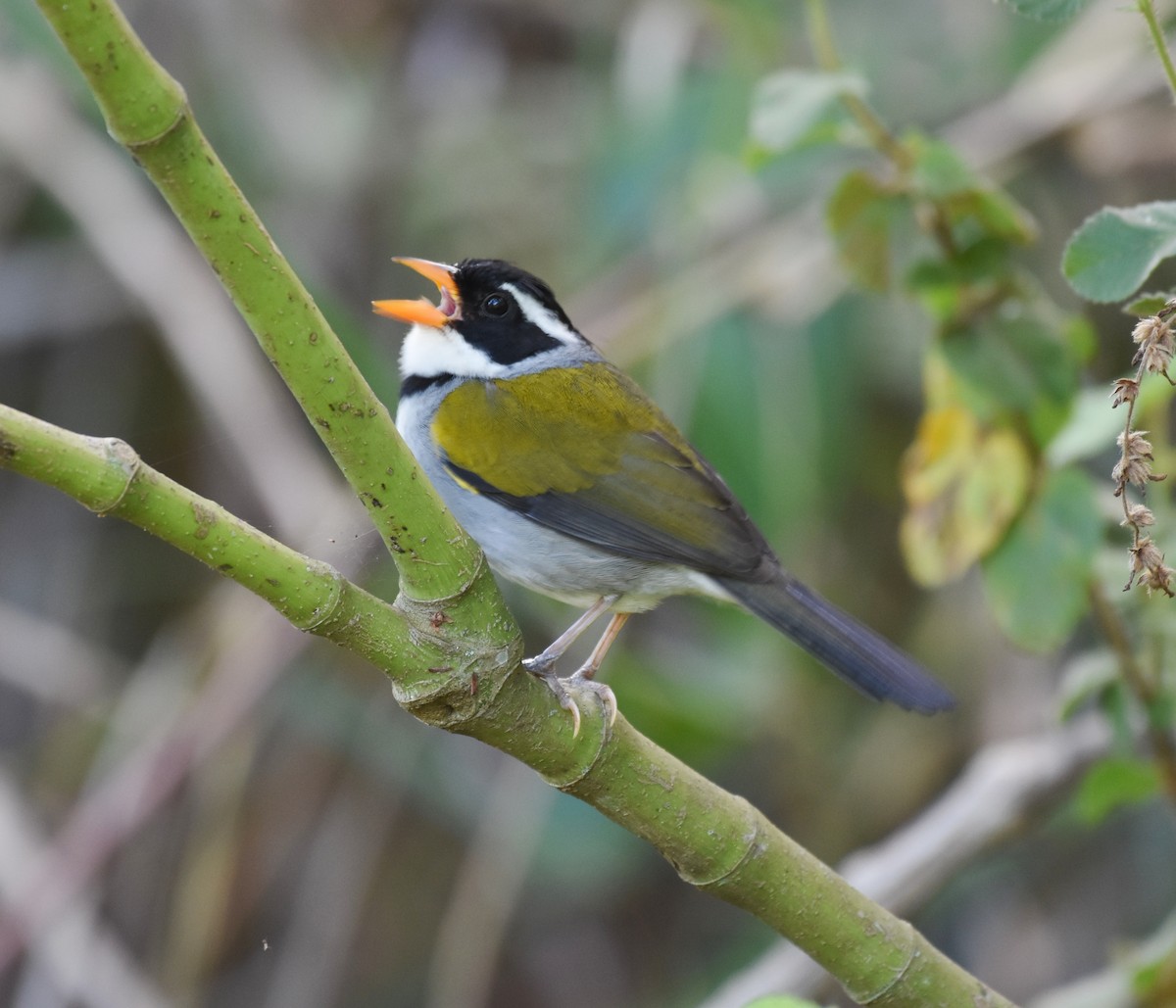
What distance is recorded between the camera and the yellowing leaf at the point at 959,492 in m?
2.71

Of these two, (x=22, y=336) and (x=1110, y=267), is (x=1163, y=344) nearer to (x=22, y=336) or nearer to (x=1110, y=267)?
(x=1110, y=267)

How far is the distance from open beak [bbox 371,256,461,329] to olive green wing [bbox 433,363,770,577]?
161 mm

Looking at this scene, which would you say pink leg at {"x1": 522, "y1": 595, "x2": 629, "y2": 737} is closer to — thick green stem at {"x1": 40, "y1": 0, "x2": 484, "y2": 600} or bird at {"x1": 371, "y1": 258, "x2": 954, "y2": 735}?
bird at {"x1": 371, "y1": 258, "x2": 954, "y2": 735}

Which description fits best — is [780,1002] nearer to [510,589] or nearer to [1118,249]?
[1118,249]

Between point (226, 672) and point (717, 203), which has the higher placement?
point (717, 203)

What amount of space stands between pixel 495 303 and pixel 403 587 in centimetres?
154

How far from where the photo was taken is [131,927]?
495 cm

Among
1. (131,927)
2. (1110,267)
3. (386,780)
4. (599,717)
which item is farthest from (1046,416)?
(131,927)

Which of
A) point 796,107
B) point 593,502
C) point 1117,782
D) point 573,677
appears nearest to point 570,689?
point 573,677

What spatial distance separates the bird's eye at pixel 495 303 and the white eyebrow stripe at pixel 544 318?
0.06ft

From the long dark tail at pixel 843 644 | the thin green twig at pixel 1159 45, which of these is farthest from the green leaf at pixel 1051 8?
the long dark tail at pixel 843 644

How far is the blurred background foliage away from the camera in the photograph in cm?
403

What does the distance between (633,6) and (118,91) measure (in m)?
4.49

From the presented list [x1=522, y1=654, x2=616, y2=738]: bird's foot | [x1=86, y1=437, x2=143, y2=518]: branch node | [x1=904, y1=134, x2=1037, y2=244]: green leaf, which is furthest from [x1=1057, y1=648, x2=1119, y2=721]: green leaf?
[x1=86, y1=437, x2=143, y2=518]: branch node
